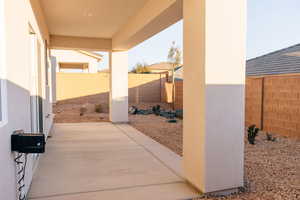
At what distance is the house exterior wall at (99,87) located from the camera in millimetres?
14758

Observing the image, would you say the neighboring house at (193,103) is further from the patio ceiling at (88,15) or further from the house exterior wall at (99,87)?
the house exterior wall at (99,87)

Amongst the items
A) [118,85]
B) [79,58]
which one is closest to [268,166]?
[118,85]

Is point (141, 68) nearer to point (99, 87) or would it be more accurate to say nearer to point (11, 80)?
point (99, 87)

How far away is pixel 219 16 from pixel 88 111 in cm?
1000

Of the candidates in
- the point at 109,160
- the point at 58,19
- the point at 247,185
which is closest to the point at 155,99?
the point at 58,19

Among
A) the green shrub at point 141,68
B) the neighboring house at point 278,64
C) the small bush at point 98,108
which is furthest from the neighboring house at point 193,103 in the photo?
the green shrub at point 141,68

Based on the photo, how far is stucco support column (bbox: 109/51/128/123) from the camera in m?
9.05

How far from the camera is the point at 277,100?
6.61 m

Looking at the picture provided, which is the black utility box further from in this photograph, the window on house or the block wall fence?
the window on house

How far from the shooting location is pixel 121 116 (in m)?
9.19

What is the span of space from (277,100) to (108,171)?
5039mm

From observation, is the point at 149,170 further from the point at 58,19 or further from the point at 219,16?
the point at 58,19

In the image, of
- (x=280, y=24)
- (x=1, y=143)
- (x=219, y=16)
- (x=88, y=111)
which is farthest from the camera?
(x=280, y=24)

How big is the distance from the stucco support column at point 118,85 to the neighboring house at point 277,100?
431cm
